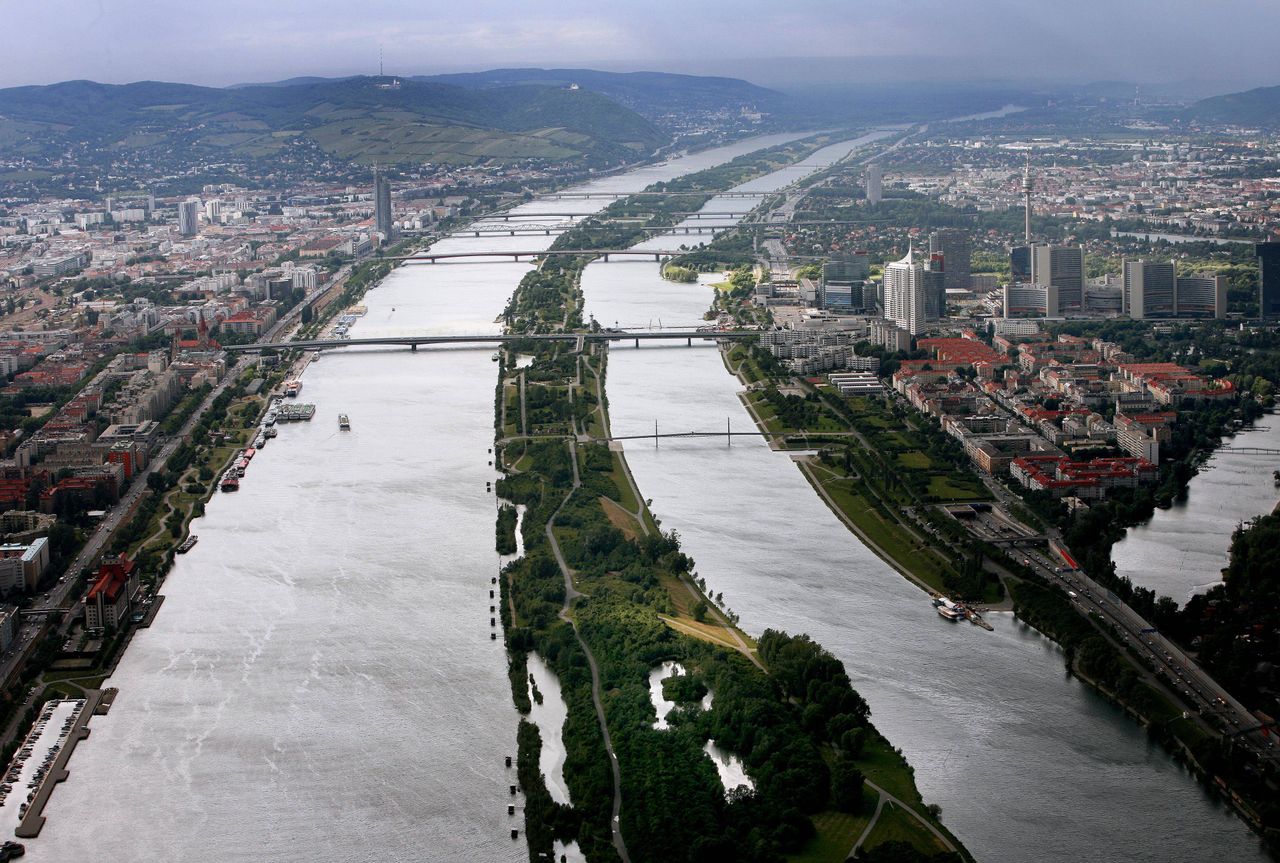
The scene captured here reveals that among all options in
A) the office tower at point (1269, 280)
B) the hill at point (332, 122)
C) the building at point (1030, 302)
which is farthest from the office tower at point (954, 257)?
the hill at point (332, 122)

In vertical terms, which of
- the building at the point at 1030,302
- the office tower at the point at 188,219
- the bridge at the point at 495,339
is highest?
the office tower at the point at 188,219

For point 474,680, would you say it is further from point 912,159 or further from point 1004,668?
point 912,159

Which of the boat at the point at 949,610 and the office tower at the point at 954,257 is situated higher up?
the office tower at the point at 954,257

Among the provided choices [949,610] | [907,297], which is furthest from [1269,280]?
[949,610]

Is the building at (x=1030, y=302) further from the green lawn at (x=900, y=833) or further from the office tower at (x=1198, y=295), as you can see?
the green lawn at (x=900, y=833)

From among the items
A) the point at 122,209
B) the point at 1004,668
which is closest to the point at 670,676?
the point at 1004,668

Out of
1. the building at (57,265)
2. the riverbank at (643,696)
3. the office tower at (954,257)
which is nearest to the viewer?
the riverbank at (643,696)
